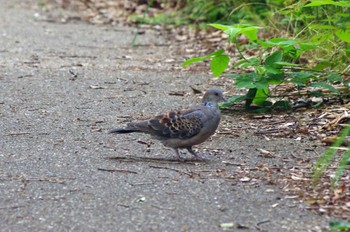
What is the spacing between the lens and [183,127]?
535cm

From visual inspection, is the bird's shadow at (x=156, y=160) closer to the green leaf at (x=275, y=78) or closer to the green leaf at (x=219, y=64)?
the green leaf at (x=219, y=64)

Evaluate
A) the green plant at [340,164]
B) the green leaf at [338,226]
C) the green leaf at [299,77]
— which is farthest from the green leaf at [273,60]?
the green leaf at [338,226]

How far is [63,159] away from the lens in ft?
17.5

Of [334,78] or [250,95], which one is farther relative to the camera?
[250,95]

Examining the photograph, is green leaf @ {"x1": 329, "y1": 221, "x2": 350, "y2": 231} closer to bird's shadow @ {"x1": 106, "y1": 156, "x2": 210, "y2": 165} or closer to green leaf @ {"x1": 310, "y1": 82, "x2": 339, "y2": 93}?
bird's shadow @ {"x1": 106, "y1": 156, "x2": 210, "y2": 165}

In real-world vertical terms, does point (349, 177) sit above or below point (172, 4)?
above

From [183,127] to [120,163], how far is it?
49 cm

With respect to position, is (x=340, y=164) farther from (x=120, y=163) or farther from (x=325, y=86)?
(x=325, y=86)

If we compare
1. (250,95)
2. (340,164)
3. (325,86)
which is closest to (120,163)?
(340,164)

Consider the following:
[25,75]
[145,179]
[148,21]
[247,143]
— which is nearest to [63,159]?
[145,179]

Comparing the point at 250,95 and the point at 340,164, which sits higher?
the point at 340,164

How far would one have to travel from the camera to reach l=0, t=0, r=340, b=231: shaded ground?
13.6 feet

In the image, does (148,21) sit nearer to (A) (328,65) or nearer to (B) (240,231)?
(A) (328,65)

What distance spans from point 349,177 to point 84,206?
5.15 ft
